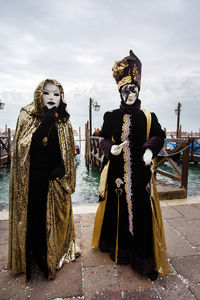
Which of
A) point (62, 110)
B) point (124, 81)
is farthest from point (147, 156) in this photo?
point (62, 110)

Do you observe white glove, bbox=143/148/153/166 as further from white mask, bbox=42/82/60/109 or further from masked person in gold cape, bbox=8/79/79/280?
white mask, bbox=42/82/60/109

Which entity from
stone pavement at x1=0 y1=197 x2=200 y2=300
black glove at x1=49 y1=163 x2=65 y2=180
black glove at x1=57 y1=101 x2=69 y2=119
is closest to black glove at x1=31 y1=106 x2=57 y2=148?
black glove at x1=57 y1=101 x2=69 y2=119

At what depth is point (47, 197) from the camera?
177 cm

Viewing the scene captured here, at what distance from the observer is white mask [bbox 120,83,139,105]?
70.6 inches

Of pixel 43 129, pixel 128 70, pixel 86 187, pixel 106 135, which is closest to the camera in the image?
pixel 43 129

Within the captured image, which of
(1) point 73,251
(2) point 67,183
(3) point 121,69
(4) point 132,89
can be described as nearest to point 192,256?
(1) point 73,251

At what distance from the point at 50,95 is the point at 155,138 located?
107 centimetres

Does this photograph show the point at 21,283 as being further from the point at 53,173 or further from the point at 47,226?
the point at 53,173

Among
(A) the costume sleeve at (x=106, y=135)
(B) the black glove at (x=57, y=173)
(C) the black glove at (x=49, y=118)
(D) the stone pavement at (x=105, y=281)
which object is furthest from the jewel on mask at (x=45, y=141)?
(D) the stone pavement at (x=105, y=281)

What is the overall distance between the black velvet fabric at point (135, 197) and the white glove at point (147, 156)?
0.06m

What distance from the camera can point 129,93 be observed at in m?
1.80

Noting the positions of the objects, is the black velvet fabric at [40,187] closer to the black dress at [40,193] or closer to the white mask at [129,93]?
the black dress at [40,193]

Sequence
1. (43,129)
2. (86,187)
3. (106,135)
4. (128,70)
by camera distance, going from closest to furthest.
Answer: (43,129) → (128,70) → (106,135) → (86,187)

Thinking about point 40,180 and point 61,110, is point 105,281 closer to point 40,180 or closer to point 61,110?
point 40,180
